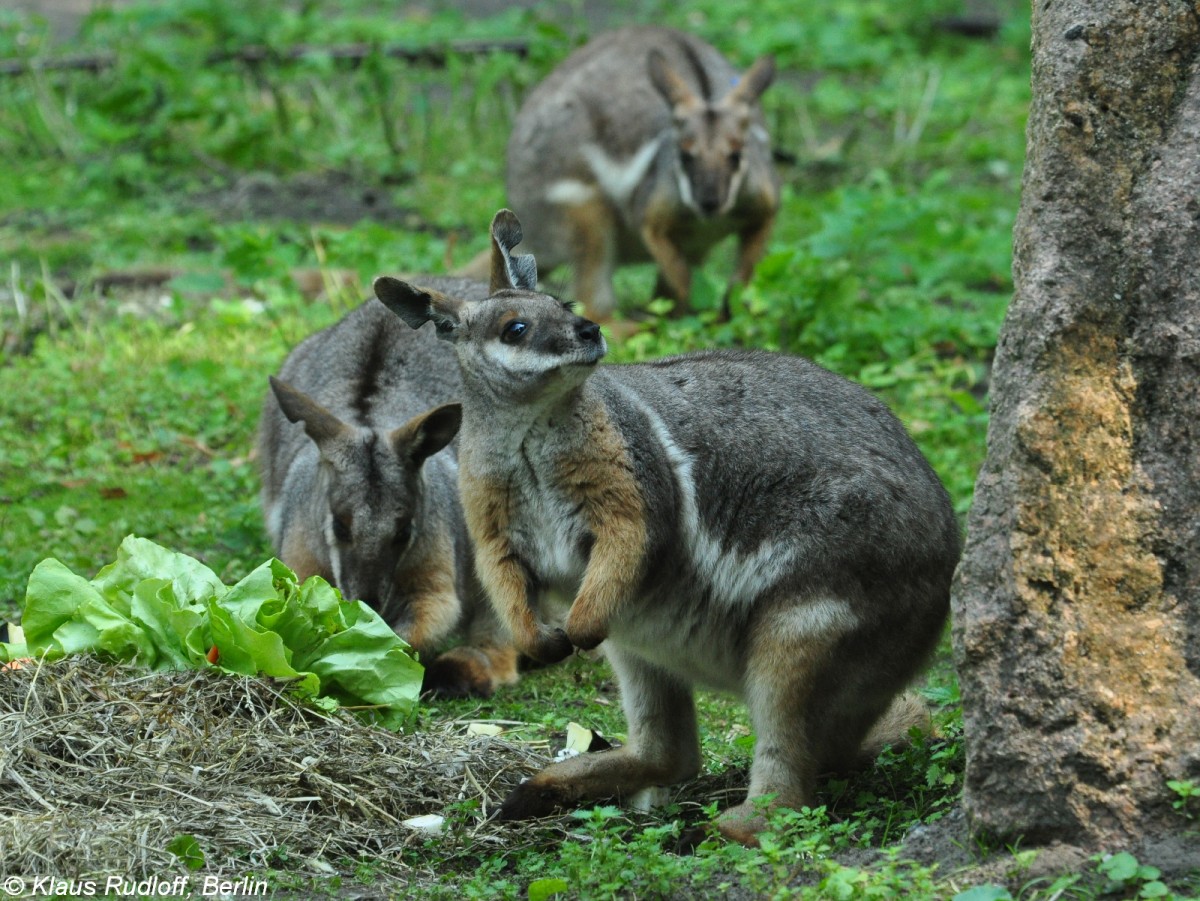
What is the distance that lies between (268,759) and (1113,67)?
2.54 metres

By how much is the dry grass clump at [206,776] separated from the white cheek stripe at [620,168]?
5.28 meters

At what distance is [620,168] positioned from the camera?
9.26 metres

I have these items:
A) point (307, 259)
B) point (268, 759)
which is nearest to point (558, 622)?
point (268, 759)

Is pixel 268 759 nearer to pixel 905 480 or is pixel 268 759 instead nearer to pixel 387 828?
pixel 387 828

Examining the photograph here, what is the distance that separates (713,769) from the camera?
14.6ft

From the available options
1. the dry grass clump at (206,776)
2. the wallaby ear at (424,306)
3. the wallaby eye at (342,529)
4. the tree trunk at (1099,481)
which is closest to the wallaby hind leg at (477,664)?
the wallaby eye at (342,529)

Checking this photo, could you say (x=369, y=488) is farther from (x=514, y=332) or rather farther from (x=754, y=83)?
(x=754, y=83)

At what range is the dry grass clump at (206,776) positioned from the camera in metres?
3.58

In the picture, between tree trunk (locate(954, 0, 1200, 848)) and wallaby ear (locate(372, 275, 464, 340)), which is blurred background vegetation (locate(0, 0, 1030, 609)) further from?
tree trunk (locate(954, 0, 1200, 848))

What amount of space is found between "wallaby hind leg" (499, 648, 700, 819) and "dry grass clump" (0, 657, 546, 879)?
20cm

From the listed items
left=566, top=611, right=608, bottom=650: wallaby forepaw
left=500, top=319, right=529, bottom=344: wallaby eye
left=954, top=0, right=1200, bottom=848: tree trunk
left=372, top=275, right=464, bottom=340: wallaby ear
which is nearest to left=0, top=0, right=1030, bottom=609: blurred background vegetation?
left=372, top=275, right=464, bottom=340: wallaby ear

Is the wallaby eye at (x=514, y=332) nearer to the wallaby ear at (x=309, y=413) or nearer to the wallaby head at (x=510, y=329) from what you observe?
the wallaby head at (x=510, y=329)

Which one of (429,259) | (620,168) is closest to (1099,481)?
(620,168)

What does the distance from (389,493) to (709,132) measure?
4.22m
